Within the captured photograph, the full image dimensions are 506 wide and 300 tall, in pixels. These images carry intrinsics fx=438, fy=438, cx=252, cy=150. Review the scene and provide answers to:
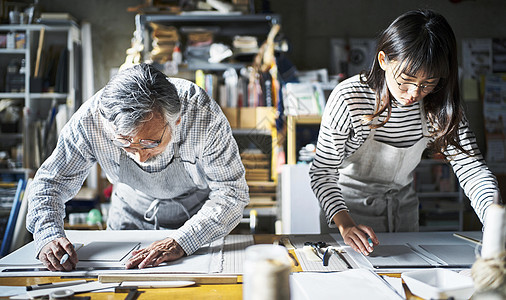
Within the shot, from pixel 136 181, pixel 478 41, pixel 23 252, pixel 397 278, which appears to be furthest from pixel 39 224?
pixel 478 41

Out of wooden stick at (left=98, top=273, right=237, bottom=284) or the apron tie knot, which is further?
the apron tie knot

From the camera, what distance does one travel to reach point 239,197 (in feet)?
5.13

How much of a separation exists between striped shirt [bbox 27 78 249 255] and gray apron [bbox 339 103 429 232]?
483 mm

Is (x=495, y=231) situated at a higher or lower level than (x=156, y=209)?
higher

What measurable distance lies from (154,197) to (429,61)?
1.10 m

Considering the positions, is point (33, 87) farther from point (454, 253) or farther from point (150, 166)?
point (454, 253)

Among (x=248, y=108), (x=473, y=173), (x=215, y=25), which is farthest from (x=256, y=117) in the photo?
(x=473, y=173)

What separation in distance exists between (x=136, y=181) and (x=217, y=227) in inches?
Result: 15.2

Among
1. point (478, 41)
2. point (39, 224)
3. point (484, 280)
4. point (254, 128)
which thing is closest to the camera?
point (484, 280)

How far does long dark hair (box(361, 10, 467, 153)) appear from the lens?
4.41 feet

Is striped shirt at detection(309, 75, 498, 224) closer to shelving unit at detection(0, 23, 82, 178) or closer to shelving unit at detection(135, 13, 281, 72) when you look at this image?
shelving unit at detection(135, 13, 281, 72)

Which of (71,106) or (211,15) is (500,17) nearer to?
(211,15)

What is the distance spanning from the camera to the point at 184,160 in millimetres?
1592

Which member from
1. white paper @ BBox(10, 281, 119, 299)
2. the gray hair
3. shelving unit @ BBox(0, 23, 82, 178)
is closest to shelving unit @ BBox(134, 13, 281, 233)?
shelving unit @ BBox(0, 23, 82, 178)
